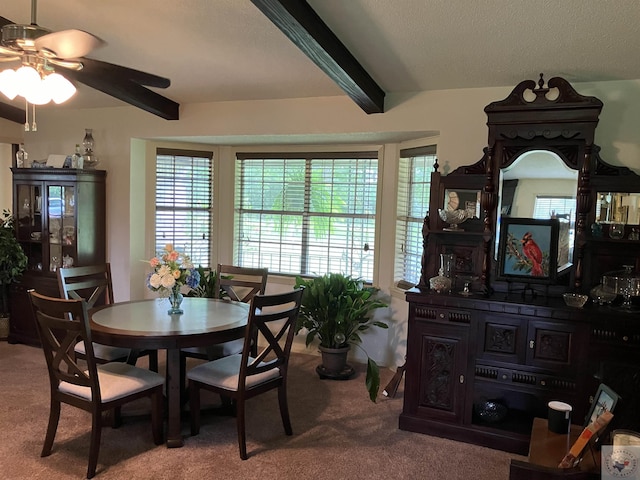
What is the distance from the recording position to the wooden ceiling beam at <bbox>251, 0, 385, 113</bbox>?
248 cm

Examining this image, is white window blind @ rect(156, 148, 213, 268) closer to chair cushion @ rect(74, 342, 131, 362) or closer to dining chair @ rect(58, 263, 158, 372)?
dining chair @ rect(58, 263, 158, 372)

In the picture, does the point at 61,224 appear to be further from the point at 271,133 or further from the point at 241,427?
the point at 241,427

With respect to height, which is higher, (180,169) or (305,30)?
(305,30)

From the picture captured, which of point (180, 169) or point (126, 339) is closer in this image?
point (126, 339)

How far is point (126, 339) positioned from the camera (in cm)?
278

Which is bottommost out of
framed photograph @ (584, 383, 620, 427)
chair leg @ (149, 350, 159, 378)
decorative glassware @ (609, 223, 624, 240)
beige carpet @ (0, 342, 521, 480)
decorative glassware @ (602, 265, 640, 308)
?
beige carpet @ (0, 342, 521, 480)

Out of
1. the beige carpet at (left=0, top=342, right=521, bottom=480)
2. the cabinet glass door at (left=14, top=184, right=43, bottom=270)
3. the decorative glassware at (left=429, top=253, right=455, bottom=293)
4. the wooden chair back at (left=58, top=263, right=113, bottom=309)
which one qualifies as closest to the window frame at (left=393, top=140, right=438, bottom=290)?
the decorative glassware at (left=429, top=253, right=455, bottom=293)

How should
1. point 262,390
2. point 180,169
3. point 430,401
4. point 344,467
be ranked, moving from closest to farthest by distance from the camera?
point 344,467, point 262,390, point 430,401, point 180,169

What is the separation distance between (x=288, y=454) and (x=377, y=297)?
196 centimetres

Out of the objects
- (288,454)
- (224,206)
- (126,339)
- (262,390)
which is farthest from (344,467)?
(224,206)

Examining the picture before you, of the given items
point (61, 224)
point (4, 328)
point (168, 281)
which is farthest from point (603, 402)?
point (4, 328)

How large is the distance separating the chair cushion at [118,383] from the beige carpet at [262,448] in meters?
0.39

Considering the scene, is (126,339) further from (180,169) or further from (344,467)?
(180,169)

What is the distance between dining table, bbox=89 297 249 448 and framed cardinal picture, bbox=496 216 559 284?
176cm
